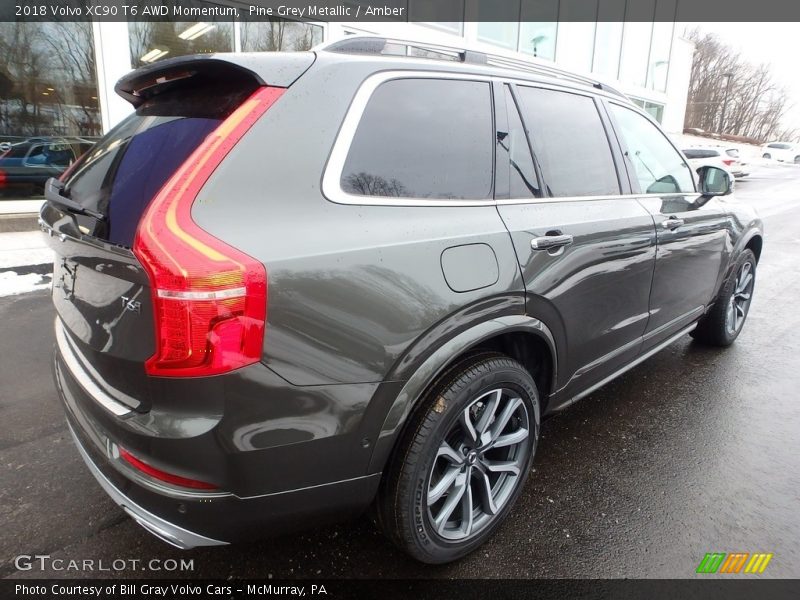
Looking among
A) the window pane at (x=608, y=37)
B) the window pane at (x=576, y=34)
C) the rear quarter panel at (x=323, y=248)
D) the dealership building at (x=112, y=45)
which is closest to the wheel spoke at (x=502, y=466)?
the rear quarter panel at (x=323, y=248)

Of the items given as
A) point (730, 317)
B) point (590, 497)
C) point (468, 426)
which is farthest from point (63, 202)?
point (730, 317)

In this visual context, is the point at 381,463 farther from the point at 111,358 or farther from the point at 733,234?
→ the point at 733,234

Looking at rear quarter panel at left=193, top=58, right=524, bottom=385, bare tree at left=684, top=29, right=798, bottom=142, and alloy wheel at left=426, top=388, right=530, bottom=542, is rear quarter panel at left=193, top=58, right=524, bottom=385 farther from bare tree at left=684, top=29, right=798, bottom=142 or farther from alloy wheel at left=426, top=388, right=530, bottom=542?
bare tree at left=684, top=29, right=798, bottom=142

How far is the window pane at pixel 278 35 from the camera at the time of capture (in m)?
9.18

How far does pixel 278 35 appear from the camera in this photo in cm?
963

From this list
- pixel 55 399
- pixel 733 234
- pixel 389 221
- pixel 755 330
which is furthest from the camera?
pixel 755 330

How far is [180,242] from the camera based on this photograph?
4.55 ft

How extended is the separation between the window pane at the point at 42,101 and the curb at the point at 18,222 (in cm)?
47

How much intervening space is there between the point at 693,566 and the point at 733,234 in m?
2.73

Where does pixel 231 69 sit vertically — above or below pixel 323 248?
above

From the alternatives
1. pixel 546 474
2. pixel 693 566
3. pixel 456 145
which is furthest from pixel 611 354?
pixel 456 145

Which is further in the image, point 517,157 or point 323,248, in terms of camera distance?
point 517,157

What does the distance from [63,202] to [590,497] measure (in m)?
2.57

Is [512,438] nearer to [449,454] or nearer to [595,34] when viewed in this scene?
[449,454]
